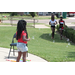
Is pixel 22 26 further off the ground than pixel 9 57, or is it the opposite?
pixel 22 26

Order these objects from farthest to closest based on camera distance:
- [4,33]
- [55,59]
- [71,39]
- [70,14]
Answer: [70,14] → [4,33] → [71,39] → [55,59]

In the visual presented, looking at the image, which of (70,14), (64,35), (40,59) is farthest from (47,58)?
(70,14)

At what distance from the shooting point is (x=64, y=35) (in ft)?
54.5

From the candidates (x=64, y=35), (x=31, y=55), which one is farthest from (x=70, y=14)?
(x=31, y=55)

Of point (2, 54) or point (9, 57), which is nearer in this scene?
point (9, 57)

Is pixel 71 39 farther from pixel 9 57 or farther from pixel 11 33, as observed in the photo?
pixel 9 57

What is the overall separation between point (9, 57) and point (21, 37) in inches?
93.3

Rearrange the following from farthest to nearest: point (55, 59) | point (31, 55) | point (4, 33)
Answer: point (4, 33)
point (31, 55)
point (55, 59)

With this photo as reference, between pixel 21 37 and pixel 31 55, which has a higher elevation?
pixel 21 37

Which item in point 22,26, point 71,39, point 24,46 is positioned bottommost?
point 71,39
